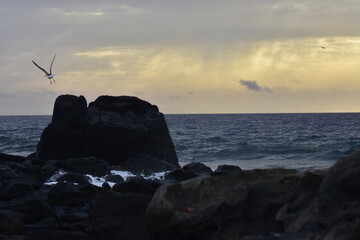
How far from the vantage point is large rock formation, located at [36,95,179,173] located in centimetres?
2289

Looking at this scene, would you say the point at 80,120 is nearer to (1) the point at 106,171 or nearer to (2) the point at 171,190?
(1) the point at 106,171

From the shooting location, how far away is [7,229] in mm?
9023

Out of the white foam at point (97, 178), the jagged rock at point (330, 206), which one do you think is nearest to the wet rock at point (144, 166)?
the white foam at point (97, 178)

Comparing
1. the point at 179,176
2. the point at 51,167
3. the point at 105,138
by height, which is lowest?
the point at 179,176

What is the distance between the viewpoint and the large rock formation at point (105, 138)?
75.1 ft

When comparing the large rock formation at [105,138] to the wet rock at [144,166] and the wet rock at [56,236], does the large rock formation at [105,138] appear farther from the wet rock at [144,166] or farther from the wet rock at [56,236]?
the wet rock at [56,236]

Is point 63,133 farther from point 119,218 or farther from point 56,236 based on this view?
point 56,236

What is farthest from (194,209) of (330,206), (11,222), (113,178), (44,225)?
(113,178)

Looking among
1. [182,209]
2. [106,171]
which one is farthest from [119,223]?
[106,171]

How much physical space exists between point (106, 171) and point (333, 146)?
26140 mm

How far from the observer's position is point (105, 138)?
920 inches

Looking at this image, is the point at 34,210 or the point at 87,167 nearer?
the point at 34,210

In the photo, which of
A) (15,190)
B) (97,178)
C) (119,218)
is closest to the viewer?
(119,218)

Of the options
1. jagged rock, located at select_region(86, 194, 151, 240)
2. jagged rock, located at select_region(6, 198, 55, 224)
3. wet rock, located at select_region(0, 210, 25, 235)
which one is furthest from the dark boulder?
jagged rock, located at select_region(86, 194, 151, 240)
